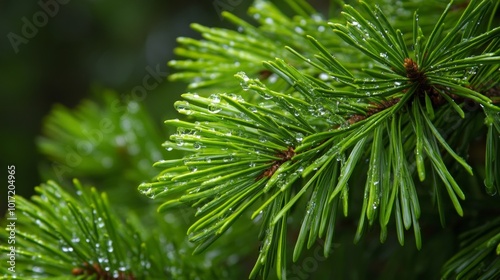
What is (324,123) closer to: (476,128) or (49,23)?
(476,128)

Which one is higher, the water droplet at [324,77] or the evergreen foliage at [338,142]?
the water droplet at [324,77]

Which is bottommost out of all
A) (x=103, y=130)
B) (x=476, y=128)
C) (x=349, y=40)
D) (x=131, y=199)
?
(x=476, y=128)

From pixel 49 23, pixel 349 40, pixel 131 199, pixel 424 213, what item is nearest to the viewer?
pixel 349 40

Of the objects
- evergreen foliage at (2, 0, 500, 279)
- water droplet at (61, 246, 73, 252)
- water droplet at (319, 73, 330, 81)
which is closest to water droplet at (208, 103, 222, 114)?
evergreen foliage at (2, 0, 500, 279)

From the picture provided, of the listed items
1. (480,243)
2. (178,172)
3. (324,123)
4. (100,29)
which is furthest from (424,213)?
(100,29)

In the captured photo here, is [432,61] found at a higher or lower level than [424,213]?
higher

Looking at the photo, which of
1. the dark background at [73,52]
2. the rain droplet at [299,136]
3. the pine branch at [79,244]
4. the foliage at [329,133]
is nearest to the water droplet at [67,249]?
the pine branch at [79,244]

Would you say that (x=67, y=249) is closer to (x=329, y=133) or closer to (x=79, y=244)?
(x=79, y=244)

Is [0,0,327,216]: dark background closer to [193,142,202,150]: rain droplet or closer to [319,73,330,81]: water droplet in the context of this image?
[319,73,330,81]: water droplet

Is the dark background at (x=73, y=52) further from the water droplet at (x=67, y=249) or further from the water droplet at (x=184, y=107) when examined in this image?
the water droplet at (x=184, y=107)
